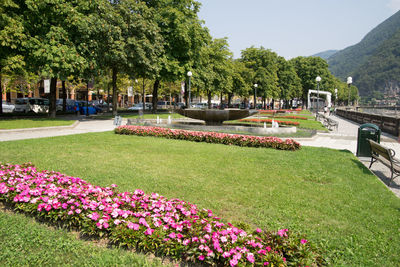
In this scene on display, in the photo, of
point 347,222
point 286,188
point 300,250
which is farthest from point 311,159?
point 300,250

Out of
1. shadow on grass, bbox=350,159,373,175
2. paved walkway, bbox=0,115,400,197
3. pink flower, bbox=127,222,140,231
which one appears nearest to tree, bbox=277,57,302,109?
paved walkway, bbox=0,115,400,197

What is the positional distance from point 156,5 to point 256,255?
31.4 metres

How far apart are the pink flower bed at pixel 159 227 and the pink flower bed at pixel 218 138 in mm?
7559

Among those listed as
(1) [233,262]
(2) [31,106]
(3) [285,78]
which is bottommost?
(1) [233,262]

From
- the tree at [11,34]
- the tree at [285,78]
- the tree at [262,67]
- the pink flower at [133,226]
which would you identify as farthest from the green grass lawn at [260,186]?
the tree at [285,78]

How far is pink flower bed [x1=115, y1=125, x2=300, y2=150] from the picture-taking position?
1124cm

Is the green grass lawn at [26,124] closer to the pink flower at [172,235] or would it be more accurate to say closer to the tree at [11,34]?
the tree at [11,34]

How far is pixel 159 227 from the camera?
3.82m

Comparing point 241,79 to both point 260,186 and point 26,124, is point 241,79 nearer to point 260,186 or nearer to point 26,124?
point 26,124

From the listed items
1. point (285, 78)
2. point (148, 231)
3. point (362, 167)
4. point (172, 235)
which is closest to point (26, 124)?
point (148, 231)

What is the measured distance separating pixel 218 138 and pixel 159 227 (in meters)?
9.03

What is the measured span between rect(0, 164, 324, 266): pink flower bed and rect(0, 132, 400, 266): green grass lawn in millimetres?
278

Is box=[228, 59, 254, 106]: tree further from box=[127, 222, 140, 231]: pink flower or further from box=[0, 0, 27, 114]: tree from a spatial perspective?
box=[127, 222, 140, 231]: pink flower

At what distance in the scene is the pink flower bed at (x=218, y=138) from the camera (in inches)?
443
